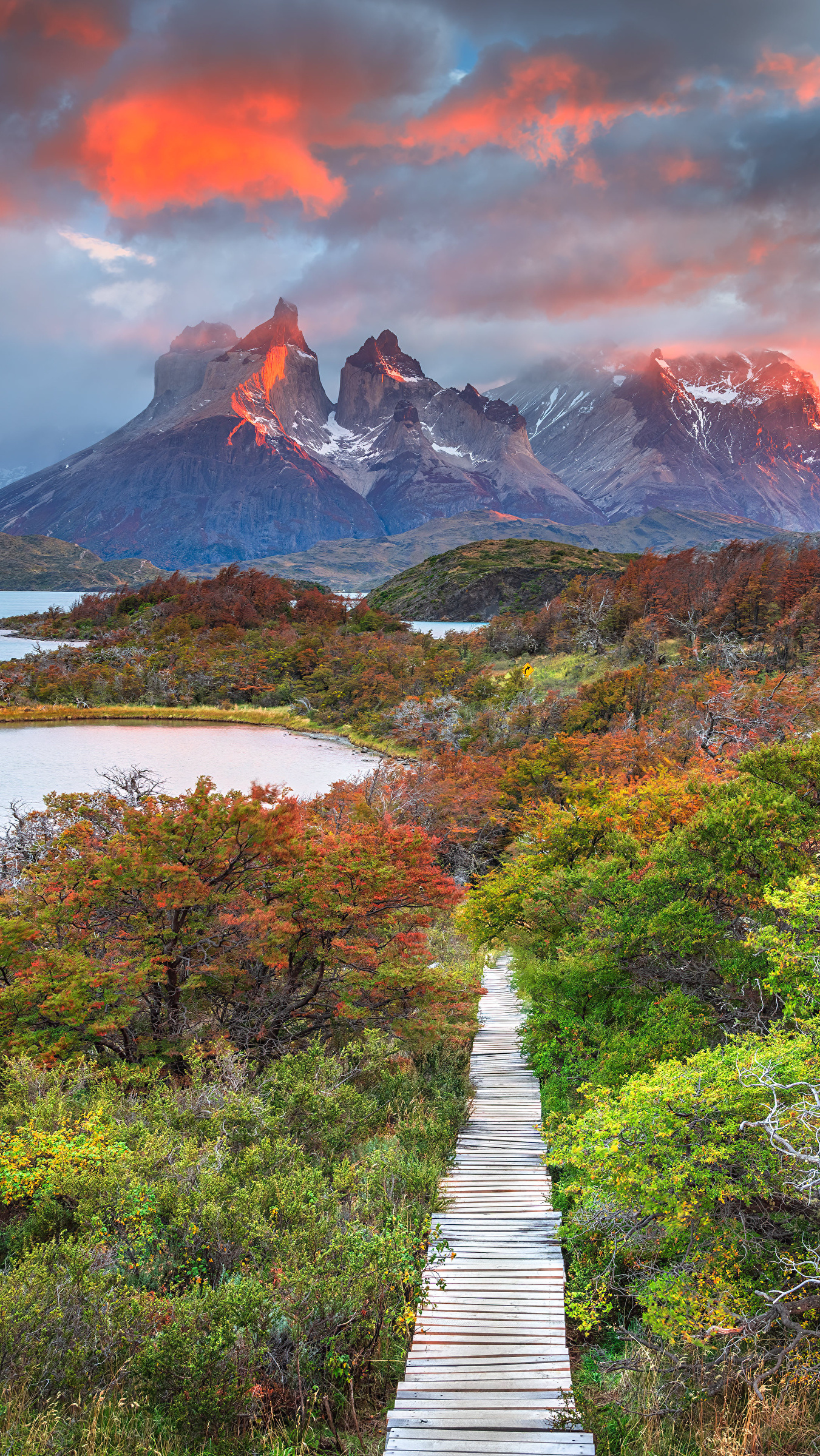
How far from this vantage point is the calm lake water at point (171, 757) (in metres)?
33.6

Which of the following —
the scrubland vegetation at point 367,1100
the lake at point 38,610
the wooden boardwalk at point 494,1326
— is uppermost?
the lake at point 38,610

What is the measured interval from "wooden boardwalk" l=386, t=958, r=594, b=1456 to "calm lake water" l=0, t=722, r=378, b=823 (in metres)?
20.6

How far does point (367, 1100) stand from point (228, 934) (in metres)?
3.24

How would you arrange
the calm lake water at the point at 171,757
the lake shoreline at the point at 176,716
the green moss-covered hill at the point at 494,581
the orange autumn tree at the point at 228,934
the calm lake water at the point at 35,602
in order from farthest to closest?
the calm lake water at the point at 35,602 < the green moss-covered hill at the point at 494,581 < the lake shoreline at the point at 176,716 < the calm lake water at the point at 171,757 < the orange autumn tree at the point at 228,934

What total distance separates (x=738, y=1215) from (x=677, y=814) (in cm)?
608

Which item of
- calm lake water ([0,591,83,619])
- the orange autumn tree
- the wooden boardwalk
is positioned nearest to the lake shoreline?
the orange autumn tree

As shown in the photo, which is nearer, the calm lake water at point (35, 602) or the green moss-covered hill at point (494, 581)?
the green moss-covered hill at point (494, 581)

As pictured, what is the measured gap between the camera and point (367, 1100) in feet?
31.0

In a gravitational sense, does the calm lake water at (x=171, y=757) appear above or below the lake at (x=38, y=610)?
below

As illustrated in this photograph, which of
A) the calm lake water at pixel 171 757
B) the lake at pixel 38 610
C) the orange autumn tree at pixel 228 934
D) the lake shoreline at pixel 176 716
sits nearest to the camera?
the orange autumn tree at pixel 228 934

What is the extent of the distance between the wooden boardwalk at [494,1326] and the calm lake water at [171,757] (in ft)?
67.5

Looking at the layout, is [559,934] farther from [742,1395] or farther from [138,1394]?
[138,1394]

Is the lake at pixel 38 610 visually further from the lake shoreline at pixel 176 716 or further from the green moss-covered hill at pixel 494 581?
the lake shoreline at pixel 176 716

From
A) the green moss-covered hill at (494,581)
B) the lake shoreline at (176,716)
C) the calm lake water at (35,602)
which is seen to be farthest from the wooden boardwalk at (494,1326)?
the calm lake water at (35,602)
